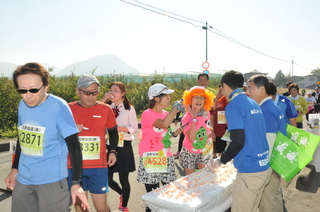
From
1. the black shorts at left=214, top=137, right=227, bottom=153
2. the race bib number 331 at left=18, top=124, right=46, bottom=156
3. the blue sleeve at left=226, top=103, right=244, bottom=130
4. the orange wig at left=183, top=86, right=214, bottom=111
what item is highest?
the orange wig at left=183, top=86, right=214, bottom=111

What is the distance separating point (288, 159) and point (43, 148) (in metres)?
2.56

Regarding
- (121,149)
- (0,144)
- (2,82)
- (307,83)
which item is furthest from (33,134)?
(307,83)

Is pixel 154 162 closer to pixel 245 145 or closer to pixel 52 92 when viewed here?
pixel 245 145

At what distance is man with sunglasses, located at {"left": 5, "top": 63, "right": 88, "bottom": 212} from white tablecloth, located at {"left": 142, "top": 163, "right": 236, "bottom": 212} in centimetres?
91

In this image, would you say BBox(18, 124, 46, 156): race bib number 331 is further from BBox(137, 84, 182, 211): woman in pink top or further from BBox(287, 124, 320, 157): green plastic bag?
BBox(287, 124, 320, 157): green plastic bag

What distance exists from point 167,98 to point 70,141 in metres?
1.84

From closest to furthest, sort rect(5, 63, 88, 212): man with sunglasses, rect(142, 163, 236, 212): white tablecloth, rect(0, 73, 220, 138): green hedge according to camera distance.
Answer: rect(5, 63, 88, 212): man with sunglasses < rect(142, 163, 236, 212): white tablecloth < rect(0, 73, 220, 138): green hedge

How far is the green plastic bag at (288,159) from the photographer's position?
10.7 ft

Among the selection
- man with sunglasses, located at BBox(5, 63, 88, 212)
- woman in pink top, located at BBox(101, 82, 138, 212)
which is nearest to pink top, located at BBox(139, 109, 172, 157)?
woman in pink top, located at BBox(101, 82, 138, 212)

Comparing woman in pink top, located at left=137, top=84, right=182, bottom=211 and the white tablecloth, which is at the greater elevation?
woman in pink top, located at left=137, top=84, right=182, bottom=211

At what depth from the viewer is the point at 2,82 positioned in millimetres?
11320

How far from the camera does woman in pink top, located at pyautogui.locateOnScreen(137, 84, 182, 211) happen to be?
156 inches

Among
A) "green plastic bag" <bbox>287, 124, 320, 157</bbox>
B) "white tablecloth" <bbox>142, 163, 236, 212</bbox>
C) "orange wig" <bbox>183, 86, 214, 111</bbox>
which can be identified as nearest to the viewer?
"white tablecloth" <bbox>142, 163, 236, 212</bbox>

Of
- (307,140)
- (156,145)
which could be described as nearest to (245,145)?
(307,140)
